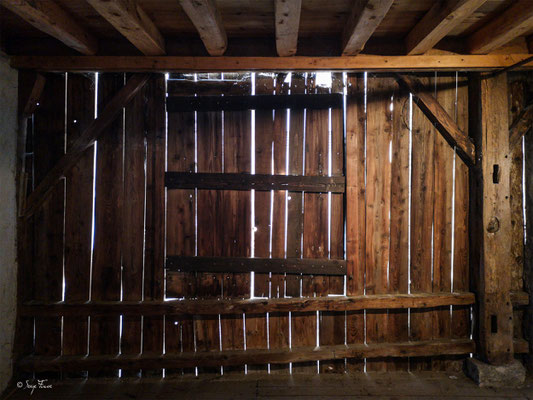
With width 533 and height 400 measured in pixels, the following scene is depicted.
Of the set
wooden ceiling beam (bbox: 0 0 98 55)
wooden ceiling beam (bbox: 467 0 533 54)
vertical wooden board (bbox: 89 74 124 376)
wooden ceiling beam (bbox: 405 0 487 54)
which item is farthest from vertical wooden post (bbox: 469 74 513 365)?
wooden ceiling beam (bbox: 0 0 98 55)

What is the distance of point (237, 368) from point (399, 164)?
8.36ft

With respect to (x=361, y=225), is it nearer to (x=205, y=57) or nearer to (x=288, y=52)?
(x=288, y=52)

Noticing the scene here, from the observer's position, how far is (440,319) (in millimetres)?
3021

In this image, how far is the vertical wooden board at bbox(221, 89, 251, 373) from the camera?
2.97 m

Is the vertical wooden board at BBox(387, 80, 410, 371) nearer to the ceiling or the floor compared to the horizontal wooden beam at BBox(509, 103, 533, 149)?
nearer to the floor

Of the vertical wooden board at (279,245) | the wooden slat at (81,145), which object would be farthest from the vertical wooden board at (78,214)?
the vertical wooden board at (279,245)

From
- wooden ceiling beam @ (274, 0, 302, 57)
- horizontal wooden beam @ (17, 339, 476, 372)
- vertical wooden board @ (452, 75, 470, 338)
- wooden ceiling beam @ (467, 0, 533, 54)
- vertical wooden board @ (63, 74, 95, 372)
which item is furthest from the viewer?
vertical wooden board @ (452, 75, 470, 338)

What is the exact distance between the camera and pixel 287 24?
2.18 meters

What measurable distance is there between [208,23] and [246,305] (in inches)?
93.5

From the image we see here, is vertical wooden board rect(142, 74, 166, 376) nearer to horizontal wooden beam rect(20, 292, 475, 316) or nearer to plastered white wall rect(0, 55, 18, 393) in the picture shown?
horizontal wooden beam rect(20, 292, 475, 316)

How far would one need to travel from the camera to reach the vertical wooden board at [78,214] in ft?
9.59

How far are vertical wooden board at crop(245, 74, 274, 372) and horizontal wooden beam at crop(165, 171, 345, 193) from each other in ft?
0.27

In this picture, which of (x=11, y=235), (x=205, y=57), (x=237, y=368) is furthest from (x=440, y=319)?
(x=11, y=235)

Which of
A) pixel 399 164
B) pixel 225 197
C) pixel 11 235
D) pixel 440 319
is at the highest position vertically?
pixel 399 164
